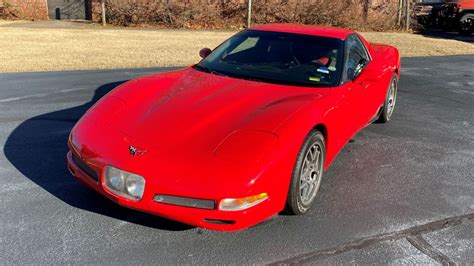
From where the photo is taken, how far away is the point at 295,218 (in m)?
3.26

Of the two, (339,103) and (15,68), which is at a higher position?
(339,103)

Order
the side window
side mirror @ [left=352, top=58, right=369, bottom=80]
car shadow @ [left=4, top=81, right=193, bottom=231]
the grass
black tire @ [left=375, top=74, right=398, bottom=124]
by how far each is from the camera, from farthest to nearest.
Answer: the grass → black tire @ [left=375, top=74, right=398, bottom=124] → side mirror @ [left=352, top=58, right=369, bottom=80] → the side window → car shadow @ [left=4, top=81, right=193, bottom=231]

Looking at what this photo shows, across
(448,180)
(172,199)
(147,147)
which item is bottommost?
(448,180)

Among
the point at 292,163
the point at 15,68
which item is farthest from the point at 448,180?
the point at 15,68

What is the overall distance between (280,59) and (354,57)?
2.74 feet

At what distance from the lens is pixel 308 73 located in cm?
401

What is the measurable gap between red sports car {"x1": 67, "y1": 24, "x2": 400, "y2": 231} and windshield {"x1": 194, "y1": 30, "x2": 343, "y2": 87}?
10 mm

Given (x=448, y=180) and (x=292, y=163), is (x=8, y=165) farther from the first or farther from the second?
(x=448, y=180)

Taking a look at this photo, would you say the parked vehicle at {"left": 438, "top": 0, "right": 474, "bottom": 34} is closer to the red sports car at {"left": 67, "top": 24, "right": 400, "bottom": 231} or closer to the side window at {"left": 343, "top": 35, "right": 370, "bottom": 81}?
the side window at {"left": 343, "top": 35, "right": 370, "bottom": 81}

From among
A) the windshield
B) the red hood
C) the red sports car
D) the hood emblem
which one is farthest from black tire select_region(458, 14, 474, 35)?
the hood emblem

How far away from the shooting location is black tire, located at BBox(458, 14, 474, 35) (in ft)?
62.5

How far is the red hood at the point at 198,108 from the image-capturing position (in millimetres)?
3010

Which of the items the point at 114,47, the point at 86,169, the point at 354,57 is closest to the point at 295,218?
the point at 86,169

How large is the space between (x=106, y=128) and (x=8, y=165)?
1.44 m
